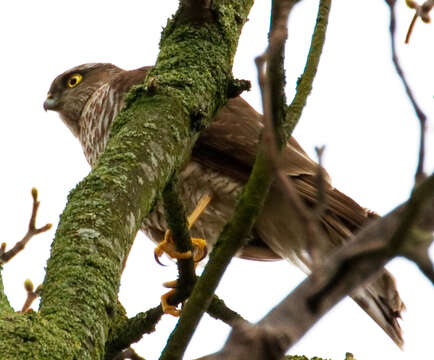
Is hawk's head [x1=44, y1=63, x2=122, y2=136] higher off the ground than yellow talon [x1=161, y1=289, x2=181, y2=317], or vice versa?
hawk's head [x1=44, y1=63, x2=122, y2=136]

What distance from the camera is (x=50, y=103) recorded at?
7.07m

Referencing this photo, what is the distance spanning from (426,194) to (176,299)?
2320 mm

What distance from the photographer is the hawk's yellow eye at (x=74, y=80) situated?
7.12 meters

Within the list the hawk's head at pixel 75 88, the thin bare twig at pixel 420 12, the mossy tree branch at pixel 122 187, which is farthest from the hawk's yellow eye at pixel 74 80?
the thin bare twig at pixel 420 12

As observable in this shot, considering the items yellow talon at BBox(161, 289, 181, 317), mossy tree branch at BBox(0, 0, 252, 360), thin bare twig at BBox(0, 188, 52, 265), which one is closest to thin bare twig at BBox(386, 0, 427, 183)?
mossy tree branch at BBox(0, 0, 252, 360)

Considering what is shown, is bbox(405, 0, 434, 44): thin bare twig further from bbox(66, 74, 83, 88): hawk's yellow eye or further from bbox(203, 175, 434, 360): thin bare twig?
bbox(66, 74, 83, 88): hawk's yellow eye

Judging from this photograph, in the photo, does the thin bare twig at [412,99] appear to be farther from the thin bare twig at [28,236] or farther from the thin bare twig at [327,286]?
the thin bare twig at [28,236]

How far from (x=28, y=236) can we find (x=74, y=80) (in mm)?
3855

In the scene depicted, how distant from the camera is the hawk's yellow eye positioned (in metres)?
7.12

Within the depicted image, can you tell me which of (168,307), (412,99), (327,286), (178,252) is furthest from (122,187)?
(327,286)

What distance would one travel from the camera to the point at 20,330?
90.4 inches

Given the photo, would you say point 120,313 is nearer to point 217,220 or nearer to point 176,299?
point 176,299

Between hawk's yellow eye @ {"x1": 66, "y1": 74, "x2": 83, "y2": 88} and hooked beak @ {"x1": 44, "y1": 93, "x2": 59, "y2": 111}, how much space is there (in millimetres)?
179

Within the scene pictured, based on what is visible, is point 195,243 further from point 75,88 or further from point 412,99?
point 412,99
